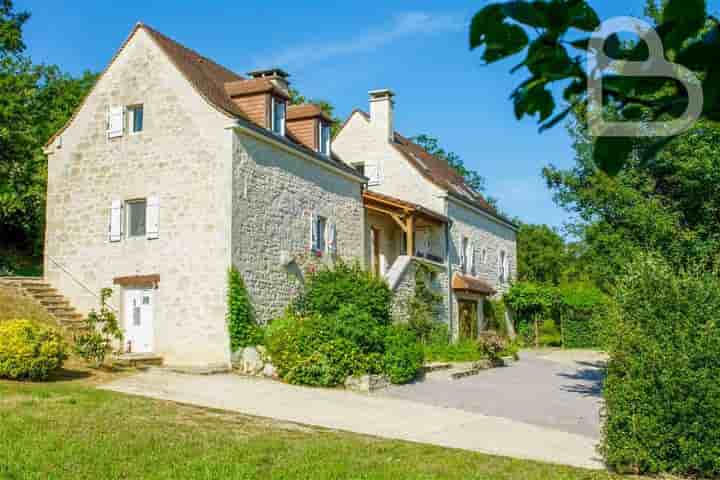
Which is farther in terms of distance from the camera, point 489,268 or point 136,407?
point 489,268

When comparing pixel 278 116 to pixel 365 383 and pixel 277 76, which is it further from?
pixel 365 383

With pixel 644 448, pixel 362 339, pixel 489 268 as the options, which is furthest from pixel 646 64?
pixel 489 268

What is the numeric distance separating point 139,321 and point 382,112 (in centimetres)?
1432

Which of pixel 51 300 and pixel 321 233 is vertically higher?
pixel 321 233

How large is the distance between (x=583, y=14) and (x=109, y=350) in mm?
16232

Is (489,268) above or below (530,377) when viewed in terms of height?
above

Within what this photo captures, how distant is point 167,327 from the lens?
17.6m

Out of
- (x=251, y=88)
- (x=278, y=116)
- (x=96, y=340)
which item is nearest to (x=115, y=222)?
(x=96, y=340)

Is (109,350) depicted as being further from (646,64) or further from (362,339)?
(646,64)

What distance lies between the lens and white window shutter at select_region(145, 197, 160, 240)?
714 inches

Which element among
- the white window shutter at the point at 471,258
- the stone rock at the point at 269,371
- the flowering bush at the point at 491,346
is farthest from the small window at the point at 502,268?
the stone rock at the point at 269,371

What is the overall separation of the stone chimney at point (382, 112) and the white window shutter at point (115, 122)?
39.3 feet

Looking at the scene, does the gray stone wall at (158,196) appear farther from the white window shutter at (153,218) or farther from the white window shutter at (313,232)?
the white window shutter at (313,232)

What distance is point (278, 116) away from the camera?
1958 cm
